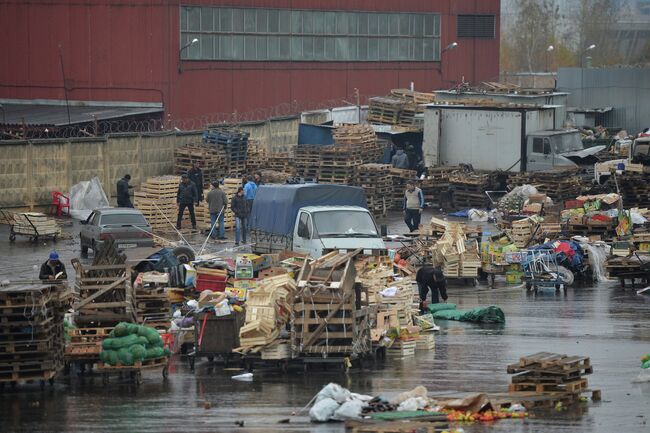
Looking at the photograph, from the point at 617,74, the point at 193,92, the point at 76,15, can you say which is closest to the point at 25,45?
the point at 76,15

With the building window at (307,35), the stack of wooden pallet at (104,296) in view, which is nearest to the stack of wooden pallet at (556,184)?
the building window at (307,35)

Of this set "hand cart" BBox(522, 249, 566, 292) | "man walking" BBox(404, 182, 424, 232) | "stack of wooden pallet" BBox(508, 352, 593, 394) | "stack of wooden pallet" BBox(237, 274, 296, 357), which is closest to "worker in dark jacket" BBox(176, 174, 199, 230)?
"man walking" BBox(404, 182, 424, 232)

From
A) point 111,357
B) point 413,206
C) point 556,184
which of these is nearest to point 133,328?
point 111,357

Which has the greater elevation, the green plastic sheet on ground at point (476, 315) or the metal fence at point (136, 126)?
the metal fence at point (136, 126)

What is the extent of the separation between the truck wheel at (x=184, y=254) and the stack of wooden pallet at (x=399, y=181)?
15.8m

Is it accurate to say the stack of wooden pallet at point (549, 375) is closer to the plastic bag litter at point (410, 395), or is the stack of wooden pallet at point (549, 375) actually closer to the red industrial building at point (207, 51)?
the plastic bag litter at point (410, 395)

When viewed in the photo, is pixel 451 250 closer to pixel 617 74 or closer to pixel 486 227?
pixel 486 227

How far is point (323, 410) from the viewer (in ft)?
56.6

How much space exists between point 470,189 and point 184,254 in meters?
16.9

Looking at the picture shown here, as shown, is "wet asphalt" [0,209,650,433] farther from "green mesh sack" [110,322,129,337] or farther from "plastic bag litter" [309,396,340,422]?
"green mesh sack" [110,322,129,337]

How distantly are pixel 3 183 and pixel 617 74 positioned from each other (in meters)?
35.4

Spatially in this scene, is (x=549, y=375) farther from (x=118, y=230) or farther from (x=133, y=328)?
(x=118, y=230)

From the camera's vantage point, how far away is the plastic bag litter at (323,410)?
56.5ft

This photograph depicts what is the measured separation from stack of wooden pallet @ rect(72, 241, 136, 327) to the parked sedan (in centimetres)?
1091
